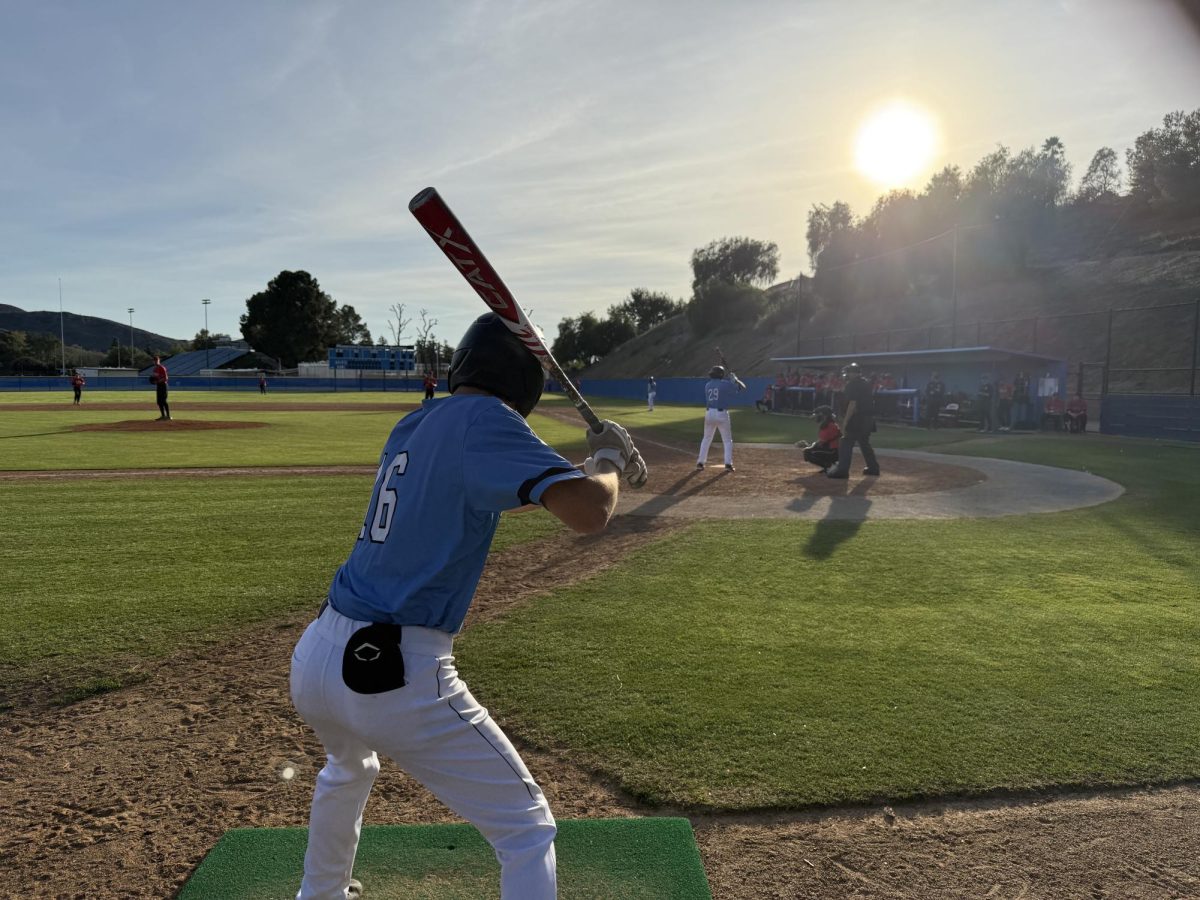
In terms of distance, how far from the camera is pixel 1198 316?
22.0 metres

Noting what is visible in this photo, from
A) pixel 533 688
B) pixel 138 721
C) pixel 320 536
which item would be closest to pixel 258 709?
pixel 138 721

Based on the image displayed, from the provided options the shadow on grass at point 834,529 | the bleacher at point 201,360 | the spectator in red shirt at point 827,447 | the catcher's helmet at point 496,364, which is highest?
the bleacher at point 201,360

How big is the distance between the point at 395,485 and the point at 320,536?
705 cm

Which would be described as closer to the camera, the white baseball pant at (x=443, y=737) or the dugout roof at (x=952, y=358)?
the white baseball pant at (x=443, y=737)

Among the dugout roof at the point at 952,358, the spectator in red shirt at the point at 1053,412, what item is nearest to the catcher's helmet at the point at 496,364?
the dugout roof at the point at 952,358

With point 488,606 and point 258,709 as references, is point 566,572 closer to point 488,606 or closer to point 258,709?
point 488,606

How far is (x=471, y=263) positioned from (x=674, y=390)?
168ft

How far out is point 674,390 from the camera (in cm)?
5334

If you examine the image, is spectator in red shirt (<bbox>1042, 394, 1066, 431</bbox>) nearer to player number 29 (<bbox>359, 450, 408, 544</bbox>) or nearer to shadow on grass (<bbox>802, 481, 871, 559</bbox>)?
shadow on grass (<bbox>802, 481, 871, 559</bbox>)

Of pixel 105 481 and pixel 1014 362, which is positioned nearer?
pixel 105 481

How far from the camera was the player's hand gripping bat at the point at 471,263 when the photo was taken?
2.36 m

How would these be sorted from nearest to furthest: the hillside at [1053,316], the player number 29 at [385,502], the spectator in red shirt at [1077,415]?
the player number 29 at [385,502] → the spectator in red shirt at [1077,415] → the hillside at [1053,316]

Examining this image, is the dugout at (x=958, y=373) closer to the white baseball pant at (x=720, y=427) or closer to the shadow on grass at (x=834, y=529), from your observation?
the white baseball pant at (x=720, y=427)

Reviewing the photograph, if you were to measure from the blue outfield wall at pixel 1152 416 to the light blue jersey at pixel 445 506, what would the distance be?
25014 millimetres
